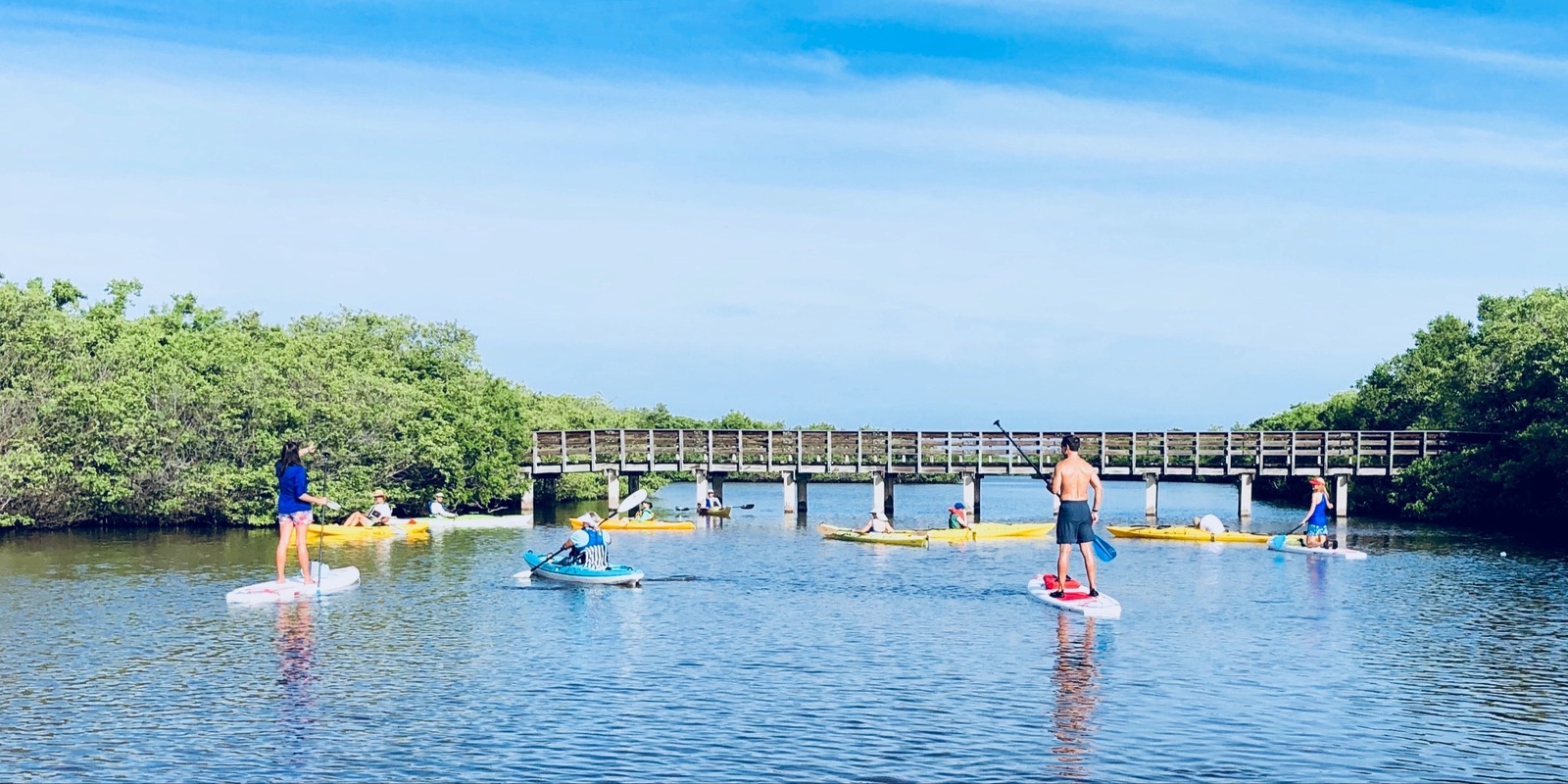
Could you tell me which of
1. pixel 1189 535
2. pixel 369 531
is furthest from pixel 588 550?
pixel 1189 535

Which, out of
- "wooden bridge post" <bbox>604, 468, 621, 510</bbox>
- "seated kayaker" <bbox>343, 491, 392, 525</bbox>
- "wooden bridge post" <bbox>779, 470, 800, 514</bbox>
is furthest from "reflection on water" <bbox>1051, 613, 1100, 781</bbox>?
"wooden bridge post" <bbox>604, 468, 621, 510</bbox>

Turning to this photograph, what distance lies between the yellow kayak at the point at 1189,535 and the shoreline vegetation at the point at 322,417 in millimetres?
14469

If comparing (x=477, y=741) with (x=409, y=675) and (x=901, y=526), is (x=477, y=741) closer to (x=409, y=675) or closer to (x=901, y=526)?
(x=409, y=675)

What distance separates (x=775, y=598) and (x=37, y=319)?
32.3 meters

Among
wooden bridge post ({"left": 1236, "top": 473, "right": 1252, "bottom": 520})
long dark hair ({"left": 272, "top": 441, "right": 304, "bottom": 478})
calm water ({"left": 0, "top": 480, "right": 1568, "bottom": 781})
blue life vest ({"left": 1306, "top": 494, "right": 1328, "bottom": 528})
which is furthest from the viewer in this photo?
wooden bridge post ({"left": 1236, "top": 473, "right": 1252, "bottom": 520})

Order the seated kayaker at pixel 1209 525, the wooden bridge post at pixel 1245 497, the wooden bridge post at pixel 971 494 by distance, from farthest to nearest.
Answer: the wooden bridge post at pixel 971 494, the wooden bridge post at pixel 1245 497, the seated kayaker at pixel 1209 525

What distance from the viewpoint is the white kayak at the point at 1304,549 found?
141ft

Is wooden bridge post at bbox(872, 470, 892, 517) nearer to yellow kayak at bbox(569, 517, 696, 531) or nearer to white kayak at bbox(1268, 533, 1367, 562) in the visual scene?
yellow kayak at bbox(569, 517, 696, 531)

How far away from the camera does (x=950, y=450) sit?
6481 cm

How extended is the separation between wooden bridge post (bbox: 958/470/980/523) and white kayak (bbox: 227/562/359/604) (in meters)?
36.3

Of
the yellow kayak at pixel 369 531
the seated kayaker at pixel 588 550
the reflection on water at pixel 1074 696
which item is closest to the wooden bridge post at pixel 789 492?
the yellow kayak at pixel 369 531

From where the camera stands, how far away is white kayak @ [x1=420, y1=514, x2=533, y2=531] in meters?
53.9

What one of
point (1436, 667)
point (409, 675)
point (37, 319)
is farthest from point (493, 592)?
point (37, 319)

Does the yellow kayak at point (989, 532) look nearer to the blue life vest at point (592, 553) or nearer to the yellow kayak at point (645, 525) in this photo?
the yellow kayak at point (645, 525)
